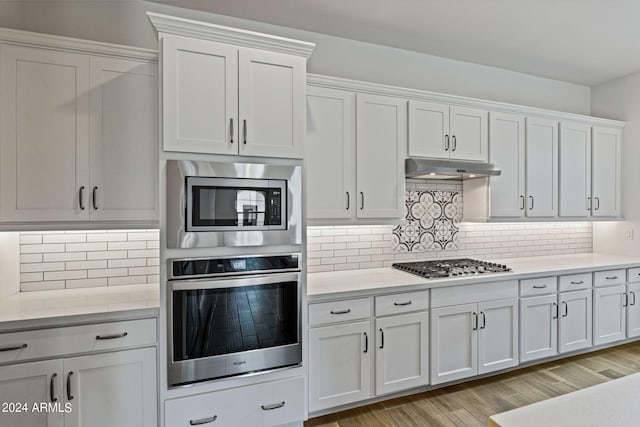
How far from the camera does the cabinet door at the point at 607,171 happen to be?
388cm

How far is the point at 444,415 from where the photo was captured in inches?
97.3

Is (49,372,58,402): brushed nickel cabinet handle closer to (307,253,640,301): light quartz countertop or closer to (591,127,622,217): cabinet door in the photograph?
(307,253,640,301): light quartz countertop

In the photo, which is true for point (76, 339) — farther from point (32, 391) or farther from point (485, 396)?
point (485, 396)

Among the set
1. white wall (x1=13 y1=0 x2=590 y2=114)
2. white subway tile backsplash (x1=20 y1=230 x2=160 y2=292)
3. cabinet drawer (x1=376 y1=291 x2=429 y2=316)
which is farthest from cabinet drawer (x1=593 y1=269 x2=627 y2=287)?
white subway tile backsplash (x1=20 y1=230 x2=160 y2=292)

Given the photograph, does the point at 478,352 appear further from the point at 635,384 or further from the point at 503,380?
the point at 635,384

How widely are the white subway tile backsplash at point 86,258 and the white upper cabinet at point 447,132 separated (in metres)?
2.33

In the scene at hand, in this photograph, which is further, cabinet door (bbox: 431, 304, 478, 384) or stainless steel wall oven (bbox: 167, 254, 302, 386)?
cabinet door (bbox: 431, 304, 478, 384)

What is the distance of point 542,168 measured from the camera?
3574mm

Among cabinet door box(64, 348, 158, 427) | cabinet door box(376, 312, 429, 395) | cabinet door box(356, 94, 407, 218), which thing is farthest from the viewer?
cabinet door box(356, 94, 407, 218)

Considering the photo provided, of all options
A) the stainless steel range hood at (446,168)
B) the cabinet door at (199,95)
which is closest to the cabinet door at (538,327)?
the stainless steel range hood at (446,168)

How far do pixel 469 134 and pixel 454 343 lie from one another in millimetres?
1896

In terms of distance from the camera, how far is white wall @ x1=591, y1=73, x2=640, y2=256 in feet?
12.8

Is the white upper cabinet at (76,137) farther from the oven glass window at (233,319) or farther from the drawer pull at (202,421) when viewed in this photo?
the drawer pull at (202,421)

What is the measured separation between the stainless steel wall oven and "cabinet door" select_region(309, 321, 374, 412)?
198mm
